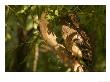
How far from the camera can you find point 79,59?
3.15 metres

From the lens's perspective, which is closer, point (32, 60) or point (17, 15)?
point (17, 15)

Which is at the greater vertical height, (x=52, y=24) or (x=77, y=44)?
(x=52, y=24)

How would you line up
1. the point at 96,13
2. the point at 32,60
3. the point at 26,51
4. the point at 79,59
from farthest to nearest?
1. the point at 32,60
2. the point at 26,51
3. the point at 96,13
4. the point at 79,59

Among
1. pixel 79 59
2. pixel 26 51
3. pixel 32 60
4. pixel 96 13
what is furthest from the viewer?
pixel 32 60

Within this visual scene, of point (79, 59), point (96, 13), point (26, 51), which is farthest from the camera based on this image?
point (26, 51)

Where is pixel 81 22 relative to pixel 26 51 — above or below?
above

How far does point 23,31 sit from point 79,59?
1.24 m

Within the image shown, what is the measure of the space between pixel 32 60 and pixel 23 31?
0.97 ft
